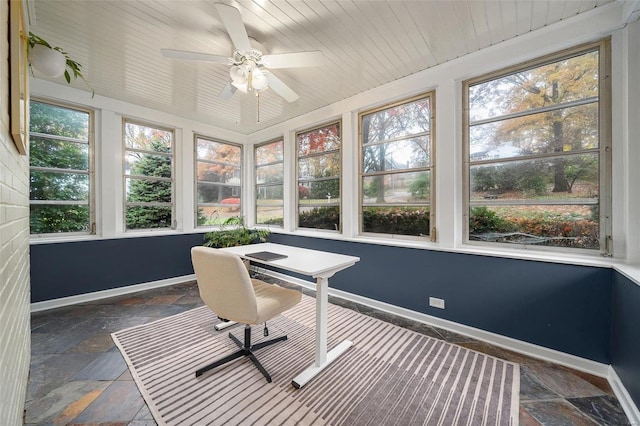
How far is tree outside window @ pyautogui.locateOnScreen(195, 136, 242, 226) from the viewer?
15.0 ft

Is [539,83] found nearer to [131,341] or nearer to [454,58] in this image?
[454,58]

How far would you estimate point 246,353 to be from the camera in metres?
2.03

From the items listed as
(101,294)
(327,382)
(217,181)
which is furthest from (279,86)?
(101,294)

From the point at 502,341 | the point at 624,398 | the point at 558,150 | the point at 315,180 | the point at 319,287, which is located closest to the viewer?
the point at 624,398

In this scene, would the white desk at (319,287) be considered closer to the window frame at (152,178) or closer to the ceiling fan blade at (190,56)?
the ceiling fan blade at (190,56)

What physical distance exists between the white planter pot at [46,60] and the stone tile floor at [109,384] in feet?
7.25

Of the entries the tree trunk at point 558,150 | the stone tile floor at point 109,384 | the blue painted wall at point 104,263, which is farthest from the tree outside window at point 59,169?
the tree trunk at point 558,150

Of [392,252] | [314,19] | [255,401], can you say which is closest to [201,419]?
[255,401]

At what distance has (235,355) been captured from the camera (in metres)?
1.97

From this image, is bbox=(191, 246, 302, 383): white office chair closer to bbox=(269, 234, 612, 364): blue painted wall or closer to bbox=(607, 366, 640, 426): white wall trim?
bbox=(269, 234, 612, 364): blue painted wall

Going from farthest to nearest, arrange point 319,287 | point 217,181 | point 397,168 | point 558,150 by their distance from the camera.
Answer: point 217,181
point 397,168
point 558,150
point 319,287

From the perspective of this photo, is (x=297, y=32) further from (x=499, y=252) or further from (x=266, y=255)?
(x=499, y=252)

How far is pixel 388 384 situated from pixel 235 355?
47.5 inches

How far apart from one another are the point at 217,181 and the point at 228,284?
359 centimetres
